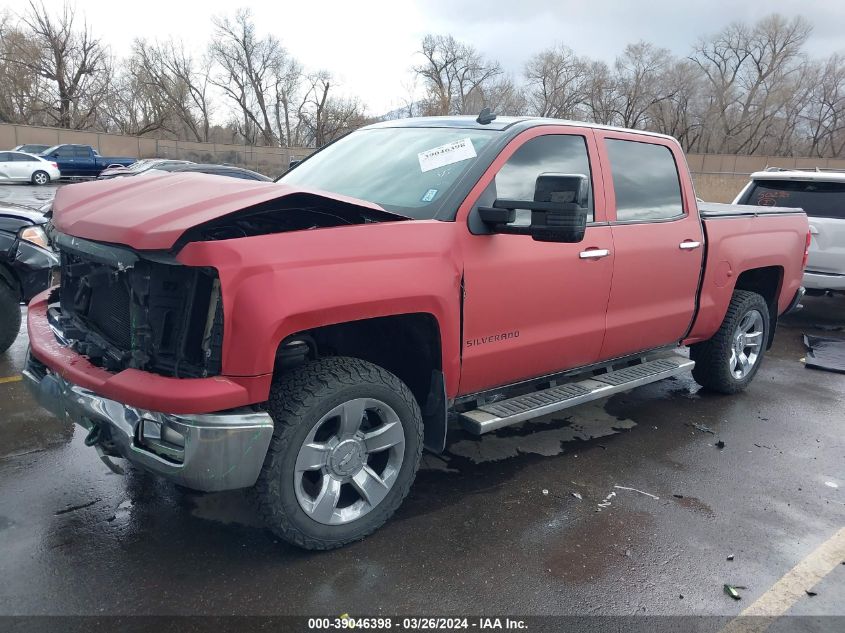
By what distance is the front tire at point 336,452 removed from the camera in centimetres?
279

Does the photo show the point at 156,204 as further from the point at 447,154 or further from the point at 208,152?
the point at 208,152

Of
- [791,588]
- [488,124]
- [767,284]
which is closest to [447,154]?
[488,124]

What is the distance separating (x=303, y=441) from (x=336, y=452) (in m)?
0.21

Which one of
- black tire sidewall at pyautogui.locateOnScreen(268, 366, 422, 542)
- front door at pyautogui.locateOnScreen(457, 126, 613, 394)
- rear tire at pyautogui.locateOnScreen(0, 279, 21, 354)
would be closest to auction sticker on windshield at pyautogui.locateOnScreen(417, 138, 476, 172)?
front door at pyautogui.locateOnScreen(457, 126, 613, 394)

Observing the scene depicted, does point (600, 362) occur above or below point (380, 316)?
below

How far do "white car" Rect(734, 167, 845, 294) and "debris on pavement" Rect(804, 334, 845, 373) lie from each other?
2.31 feet

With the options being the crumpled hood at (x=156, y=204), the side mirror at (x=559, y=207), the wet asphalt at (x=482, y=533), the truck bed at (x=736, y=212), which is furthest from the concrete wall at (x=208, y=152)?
the crumpled hood at (x=156, y=204)

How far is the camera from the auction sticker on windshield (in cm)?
357

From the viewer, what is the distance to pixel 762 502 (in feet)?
12.4

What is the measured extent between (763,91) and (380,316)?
68258 mm

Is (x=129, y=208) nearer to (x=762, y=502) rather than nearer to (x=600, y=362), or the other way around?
(x=600, y=362)

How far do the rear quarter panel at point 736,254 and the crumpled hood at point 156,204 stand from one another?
283cm

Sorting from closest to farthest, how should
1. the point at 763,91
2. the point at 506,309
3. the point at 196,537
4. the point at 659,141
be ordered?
the point at 196,537 < the point at 506,309 < the point at 659,141 < the point at 763,91

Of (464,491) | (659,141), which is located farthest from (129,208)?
(659,141)
